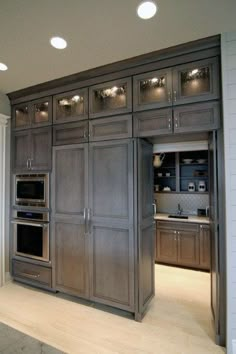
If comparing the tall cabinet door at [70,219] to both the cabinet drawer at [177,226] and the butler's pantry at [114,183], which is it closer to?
the butler's pantry at [114,183]

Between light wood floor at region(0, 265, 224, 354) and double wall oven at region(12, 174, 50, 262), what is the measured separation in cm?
58

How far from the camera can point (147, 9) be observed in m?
1.66

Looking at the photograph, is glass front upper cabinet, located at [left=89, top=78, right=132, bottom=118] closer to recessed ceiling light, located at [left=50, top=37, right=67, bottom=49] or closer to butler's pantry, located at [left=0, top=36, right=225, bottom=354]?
butler's pantry, located at [left=0, top=36, right=225, bottom=354]

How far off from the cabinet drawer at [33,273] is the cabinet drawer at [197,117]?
253cm

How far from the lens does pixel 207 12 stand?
1703 millimetres

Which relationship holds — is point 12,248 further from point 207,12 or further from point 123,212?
point 207,12

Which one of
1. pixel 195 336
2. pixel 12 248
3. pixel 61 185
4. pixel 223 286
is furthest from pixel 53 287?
pixel 223 286

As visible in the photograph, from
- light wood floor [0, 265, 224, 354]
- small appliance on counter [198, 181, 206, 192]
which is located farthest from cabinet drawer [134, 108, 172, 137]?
small appliance on counter [198, 181, 206, 192]

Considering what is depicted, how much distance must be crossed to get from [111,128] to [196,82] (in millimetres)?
1026

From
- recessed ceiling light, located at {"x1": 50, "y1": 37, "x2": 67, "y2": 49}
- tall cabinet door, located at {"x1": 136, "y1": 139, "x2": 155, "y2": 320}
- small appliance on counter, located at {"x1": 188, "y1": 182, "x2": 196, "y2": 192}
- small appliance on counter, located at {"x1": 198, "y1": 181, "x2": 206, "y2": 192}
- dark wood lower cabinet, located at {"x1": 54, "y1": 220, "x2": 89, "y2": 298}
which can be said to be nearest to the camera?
recessed ceiling light, located at {"x1": 50, "y1": 37, "x2": 67, "y2": 49}

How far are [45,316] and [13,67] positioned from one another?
297cm

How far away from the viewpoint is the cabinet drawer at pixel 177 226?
12.1 feet

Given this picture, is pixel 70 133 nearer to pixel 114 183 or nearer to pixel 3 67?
pixel 114 183

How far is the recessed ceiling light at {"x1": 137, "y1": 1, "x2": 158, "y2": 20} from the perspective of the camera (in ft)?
5.32
